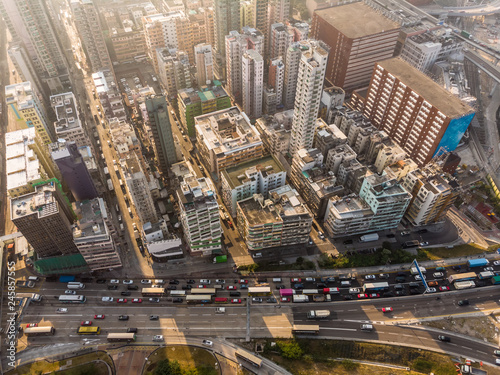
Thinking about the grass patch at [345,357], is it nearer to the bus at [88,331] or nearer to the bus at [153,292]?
the bus at [153,292]

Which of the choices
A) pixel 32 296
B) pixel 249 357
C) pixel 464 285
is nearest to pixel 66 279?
pixel 32 296

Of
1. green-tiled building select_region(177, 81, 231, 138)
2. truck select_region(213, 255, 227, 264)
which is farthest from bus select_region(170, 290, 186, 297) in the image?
green-tiled building select_region(177, 81, 231, 138)

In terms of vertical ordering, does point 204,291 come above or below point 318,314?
above

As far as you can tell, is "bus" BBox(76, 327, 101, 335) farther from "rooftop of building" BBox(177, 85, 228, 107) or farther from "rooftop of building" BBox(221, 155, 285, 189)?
"rooftop of building" BBox(177, 85, 228, 107)

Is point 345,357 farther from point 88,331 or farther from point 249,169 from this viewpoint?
point 88,331

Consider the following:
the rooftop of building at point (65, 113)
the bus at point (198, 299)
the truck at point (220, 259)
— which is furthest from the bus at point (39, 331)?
the rooftop of building at point (65, 113)

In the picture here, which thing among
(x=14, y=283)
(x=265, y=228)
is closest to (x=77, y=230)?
(x=14, y=283)
